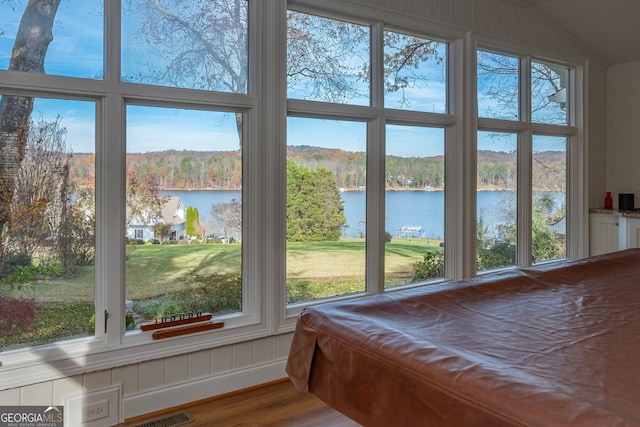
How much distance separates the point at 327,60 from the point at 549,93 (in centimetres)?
252

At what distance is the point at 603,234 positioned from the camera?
4465mm

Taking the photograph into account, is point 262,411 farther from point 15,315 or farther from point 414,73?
point 414,73

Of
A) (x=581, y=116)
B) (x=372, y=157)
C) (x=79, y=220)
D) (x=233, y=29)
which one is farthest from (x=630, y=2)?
(x=79, y=220)

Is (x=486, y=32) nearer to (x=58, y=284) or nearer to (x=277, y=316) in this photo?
(x=277, y=316)

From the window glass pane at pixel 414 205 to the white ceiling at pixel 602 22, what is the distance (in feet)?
5.56

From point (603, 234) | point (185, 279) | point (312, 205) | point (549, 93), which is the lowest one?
point (185, 279)

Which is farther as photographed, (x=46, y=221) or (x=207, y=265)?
(x=207, y=265)

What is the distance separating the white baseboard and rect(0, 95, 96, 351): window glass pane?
47 cm

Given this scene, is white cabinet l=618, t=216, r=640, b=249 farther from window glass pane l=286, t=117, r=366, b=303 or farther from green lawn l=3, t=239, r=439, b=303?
window glass pane l=286, t=117, r=366, b=303

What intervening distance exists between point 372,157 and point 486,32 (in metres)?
1.58

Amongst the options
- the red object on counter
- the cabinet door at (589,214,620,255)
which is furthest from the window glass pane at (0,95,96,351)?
the red object on counter

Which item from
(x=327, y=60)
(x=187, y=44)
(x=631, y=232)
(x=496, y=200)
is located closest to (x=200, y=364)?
(x=187, y=44)

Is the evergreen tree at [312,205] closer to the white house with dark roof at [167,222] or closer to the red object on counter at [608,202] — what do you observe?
the white house with dark roof at [167,222]

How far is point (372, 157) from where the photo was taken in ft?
10.8
